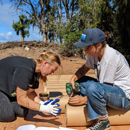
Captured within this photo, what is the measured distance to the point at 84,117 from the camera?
5.81 ft

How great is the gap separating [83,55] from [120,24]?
3265 mm

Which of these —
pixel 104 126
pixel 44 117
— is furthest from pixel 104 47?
pixel 44 117

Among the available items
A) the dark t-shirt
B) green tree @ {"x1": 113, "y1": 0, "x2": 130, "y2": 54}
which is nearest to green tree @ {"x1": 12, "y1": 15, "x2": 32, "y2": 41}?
green tree @ {"x1": 113, "y1": 0, "x2": 130, "y2": 54}

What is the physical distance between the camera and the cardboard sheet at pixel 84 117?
1.75 metres

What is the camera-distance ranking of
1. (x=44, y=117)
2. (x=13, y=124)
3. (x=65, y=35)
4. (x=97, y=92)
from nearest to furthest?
(x=97, y=92)
(x=13, y=124)
(x=44, y=117)
(x=65, y=35)

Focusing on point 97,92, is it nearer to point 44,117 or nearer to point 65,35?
point 44,117

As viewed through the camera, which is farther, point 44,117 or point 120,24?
point 120,24

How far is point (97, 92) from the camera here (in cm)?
157

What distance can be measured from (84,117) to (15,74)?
914mm

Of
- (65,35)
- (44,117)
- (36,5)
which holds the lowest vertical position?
(44,117)

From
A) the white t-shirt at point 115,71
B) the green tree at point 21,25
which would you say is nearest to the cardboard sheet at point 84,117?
the white t-shirt at point 115,71

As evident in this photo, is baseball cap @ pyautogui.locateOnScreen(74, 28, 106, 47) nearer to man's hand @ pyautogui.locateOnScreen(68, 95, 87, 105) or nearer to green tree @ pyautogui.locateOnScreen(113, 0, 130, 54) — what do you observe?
man's hand @ pyautogui.locateOnScreen(68, 95, 87, 105)

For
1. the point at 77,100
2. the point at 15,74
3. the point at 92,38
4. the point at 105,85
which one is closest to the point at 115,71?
the point at 105,85

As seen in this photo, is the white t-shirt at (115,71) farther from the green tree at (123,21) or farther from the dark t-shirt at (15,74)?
the green tree at (123,21)
